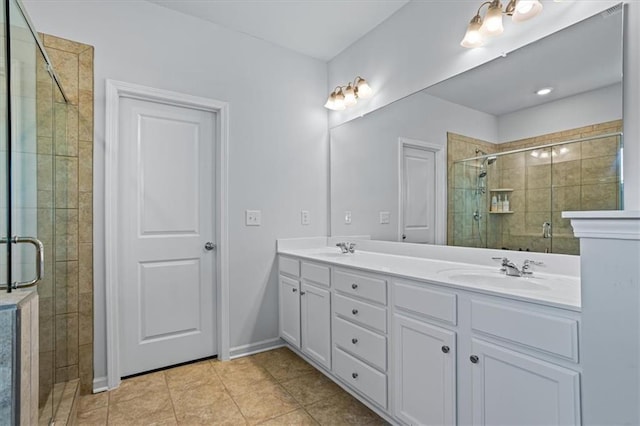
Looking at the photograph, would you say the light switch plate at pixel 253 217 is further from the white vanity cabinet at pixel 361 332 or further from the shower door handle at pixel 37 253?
the shower door handle at pixel 37 253

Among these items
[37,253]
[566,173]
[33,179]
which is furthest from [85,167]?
[566,173]

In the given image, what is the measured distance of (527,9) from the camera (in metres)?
1.51

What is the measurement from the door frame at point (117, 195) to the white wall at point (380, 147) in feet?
3.32

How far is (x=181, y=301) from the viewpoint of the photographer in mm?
2408

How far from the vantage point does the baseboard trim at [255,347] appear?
8.34ft

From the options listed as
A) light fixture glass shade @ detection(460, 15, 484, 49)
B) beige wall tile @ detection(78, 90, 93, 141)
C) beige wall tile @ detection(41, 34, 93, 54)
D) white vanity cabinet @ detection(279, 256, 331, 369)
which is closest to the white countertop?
white vanity cabinet @ detection(279, 256, 331, 369)

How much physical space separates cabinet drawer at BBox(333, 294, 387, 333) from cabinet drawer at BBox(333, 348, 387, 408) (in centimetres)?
24

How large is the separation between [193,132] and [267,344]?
1.83 metres

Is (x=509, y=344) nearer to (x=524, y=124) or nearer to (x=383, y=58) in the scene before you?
(x=524, y=124)

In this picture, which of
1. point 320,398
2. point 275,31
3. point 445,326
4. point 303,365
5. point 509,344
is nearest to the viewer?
point 509,344

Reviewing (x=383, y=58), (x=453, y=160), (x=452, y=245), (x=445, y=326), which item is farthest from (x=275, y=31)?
(x=445, y=326)

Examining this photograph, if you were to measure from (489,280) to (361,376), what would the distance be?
87 centimetres

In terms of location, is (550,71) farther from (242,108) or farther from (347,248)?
(242,108)

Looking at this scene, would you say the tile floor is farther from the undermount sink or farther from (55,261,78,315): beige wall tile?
the undermount sink
